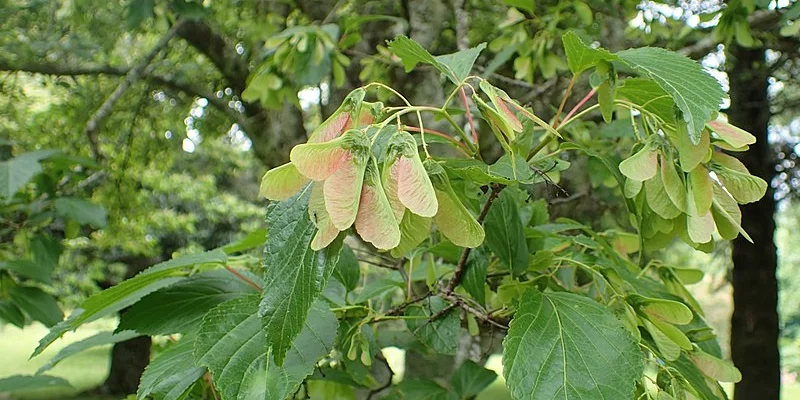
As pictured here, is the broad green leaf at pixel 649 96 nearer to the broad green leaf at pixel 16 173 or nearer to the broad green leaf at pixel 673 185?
the broad green leaf at pixel 673 185

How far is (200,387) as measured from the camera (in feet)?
2.38

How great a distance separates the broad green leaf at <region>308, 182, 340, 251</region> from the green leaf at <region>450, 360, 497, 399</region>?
0.45 m

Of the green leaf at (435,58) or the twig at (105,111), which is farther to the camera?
the twig at (105,111)

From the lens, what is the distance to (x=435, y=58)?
617 millimetres

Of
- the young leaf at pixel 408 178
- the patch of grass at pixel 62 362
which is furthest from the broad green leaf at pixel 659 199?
the patch of grass at pixel 62 362

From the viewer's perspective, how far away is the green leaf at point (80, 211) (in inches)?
63.6

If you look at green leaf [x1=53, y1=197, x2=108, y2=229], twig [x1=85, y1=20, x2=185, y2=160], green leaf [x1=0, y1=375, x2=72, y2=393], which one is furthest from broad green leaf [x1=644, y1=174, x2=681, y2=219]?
twig [x1=85, y1=20, x2=185, y2=160]

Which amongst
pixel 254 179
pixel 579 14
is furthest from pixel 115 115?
pixel 254 179

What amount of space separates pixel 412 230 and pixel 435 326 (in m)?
0.24

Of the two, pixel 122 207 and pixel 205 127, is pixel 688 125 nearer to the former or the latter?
pixel 122 207

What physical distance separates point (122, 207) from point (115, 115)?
2.39ft

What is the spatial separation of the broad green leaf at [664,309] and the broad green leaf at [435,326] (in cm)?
19

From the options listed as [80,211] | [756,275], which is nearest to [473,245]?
[80,211]

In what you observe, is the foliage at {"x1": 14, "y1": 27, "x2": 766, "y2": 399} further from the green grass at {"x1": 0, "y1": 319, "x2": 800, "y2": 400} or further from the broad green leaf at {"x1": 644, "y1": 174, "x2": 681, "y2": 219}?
the green grass at {"x1": 0, "y1": 319, "x2": 800, "y2": 400}
